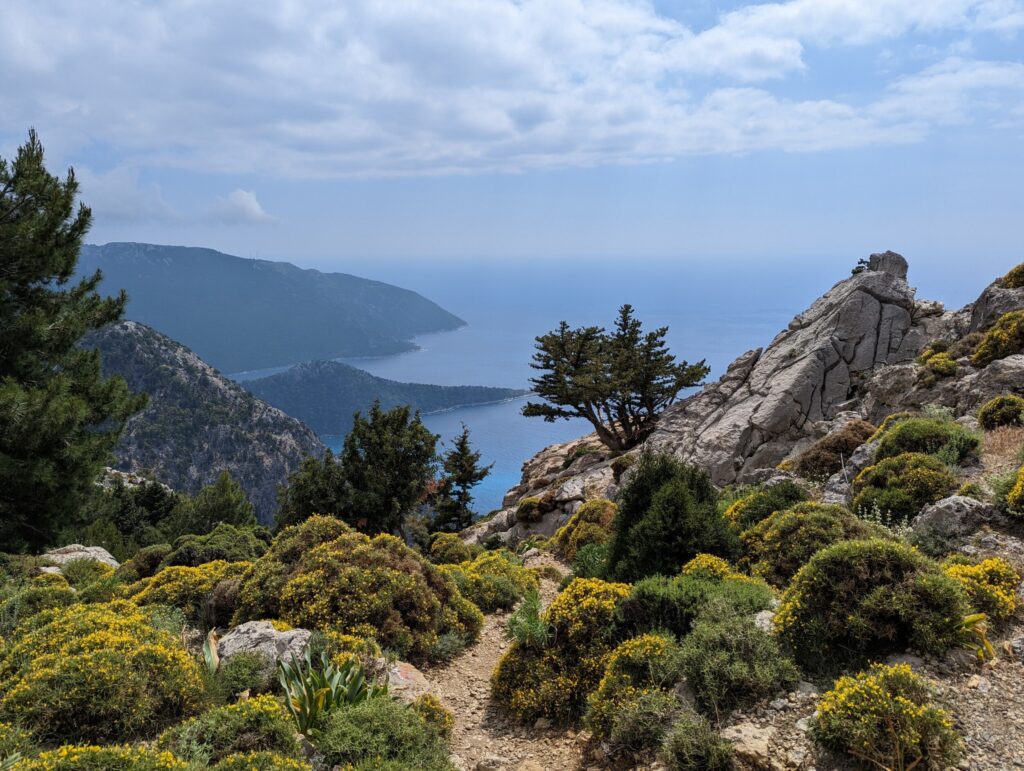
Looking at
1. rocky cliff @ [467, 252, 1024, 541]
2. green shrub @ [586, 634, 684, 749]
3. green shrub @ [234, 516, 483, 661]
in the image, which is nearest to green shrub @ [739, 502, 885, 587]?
green shrub @ [586, 634, 684, 749]

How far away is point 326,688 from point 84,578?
1120cm

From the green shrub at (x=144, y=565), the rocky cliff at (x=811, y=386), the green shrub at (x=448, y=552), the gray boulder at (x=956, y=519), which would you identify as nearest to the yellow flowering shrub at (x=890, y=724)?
the gray boulder at (x=956, y=519)

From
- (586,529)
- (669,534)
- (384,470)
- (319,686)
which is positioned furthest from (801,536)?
(384,470)

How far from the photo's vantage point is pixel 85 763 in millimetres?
4098

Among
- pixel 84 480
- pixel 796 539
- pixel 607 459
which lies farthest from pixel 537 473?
pixel 796 539

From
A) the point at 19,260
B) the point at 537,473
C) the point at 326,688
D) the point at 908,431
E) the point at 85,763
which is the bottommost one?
the point at 537,473

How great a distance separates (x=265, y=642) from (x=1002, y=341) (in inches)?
855

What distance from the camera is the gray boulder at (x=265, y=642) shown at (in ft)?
23.3

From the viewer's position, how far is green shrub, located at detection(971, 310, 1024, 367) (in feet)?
59.1

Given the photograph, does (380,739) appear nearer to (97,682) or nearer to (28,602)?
(97,682)

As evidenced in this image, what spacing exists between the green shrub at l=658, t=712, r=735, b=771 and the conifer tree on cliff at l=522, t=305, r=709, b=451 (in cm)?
2692

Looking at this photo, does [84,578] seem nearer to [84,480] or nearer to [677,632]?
[84,480]

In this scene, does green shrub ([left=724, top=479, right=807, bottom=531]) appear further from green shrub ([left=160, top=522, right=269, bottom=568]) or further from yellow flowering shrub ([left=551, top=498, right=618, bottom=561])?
green shrub ([left=160, top=522, right=269, bottom=568])

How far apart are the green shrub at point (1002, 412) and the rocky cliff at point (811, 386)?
6.33 m
